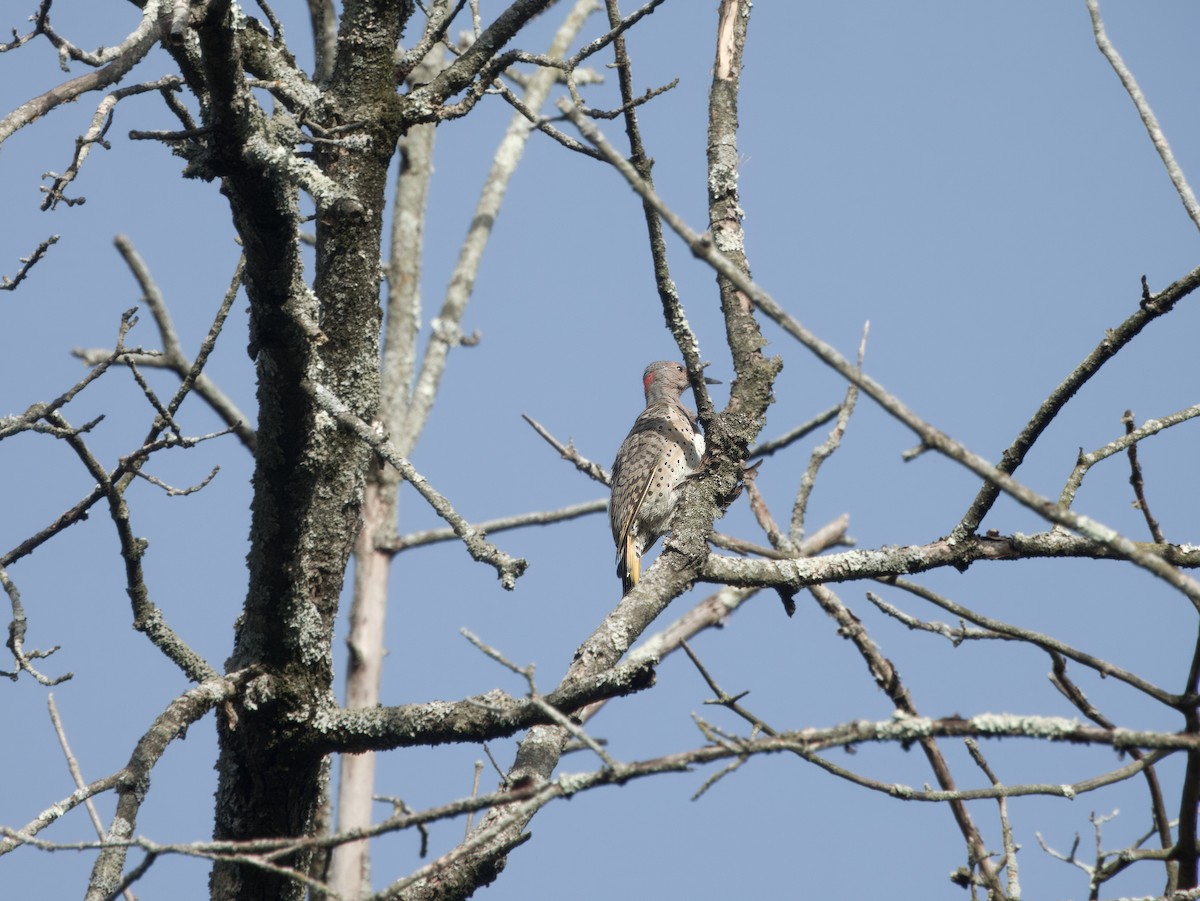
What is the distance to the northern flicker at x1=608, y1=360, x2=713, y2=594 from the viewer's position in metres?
6.96

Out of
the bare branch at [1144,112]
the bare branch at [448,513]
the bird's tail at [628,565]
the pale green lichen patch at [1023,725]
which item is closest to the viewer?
the pale green lichen patch at [1023,725]

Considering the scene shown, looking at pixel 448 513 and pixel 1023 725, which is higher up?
pixel 448 513

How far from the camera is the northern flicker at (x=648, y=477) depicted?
Answer: 22.9 feet

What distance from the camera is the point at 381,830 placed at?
2111 mm

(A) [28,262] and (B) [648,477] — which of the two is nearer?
(A) [28,262]

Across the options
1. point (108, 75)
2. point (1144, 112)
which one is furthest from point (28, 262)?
point (1144, 112)

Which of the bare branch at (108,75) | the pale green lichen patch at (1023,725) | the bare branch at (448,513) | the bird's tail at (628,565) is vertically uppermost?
the bird's tail at (628,565)

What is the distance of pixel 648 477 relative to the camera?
7.00 meters

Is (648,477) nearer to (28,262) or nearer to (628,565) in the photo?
(628,565)

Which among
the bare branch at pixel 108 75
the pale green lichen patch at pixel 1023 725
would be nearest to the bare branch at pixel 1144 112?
the pale green lichen patch at pixel 1023 725

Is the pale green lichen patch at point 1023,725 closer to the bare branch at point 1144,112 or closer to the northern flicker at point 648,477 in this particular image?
the bare branch at point 1144,112

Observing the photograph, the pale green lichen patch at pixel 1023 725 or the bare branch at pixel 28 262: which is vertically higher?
the bare branch at pixel 28 262

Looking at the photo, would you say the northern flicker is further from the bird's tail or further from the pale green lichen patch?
the pale green lichen patch

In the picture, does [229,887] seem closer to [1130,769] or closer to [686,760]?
[686,760]
